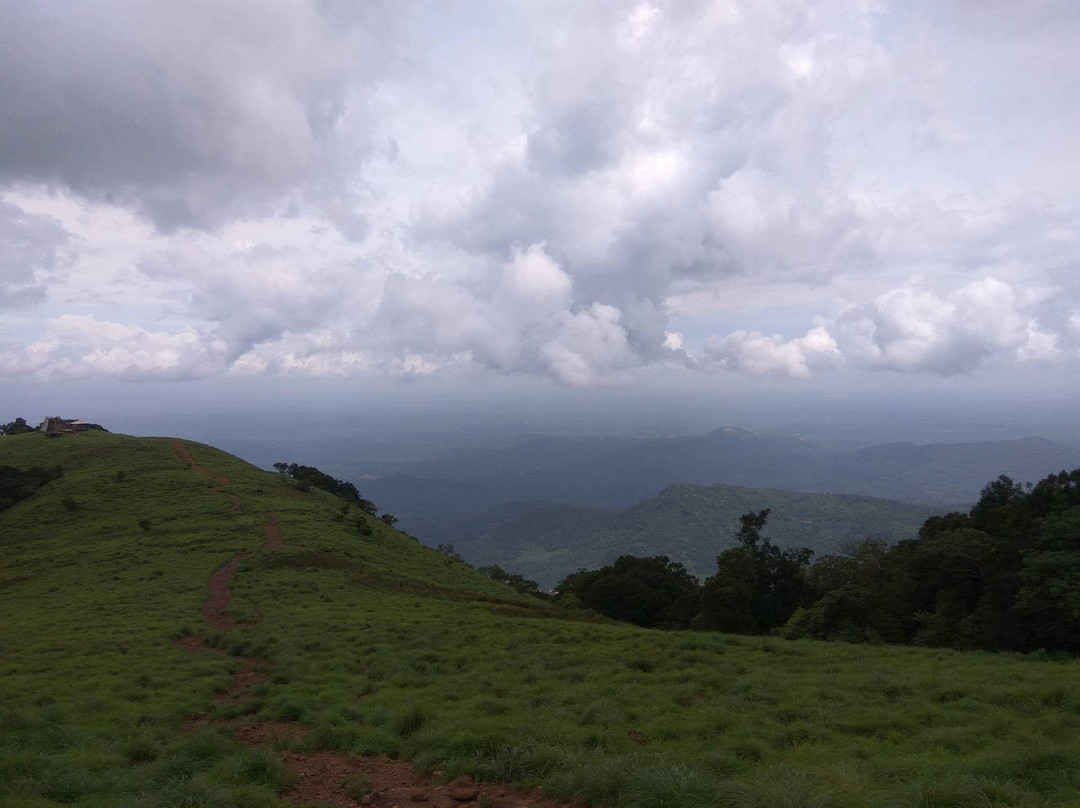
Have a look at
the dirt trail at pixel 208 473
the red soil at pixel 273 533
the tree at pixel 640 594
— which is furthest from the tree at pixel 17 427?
the tree at pixel 640 594

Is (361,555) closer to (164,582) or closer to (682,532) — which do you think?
(164,582)

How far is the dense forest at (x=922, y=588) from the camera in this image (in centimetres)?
1609

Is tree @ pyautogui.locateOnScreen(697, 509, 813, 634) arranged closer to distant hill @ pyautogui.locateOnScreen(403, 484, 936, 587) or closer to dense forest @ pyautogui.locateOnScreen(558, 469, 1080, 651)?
dense forest @ pyautogui.locateOnScreen(558, 469, 1080, 651)

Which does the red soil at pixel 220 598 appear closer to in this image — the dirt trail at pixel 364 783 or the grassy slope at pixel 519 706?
the grassy slope at pixel 519 706

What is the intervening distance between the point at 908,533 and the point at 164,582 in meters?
124

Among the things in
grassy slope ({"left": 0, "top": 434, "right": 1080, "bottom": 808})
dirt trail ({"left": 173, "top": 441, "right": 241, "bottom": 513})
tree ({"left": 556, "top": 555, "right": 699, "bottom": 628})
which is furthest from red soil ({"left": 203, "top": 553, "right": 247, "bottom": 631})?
tree ({"left": 556, "top": 555, "right": 699, "bottom": 628})

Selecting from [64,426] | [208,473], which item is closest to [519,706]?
[208,473]

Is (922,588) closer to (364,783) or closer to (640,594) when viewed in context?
(640,594)

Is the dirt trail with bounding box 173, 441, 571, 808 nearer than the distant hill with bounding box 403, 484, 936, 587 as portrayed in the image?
Yes

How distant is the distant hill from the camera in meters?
123

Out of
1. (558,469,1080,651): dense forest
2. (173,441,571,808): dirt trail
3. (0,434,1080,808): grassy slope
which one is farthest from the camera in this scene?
(558,469,1080,651): dense forest

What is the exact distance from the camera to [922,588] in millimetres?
22234

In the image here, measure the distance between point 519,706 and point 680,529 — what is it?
5401 inches

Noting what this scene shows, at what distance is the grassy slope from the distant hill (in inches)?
3850
